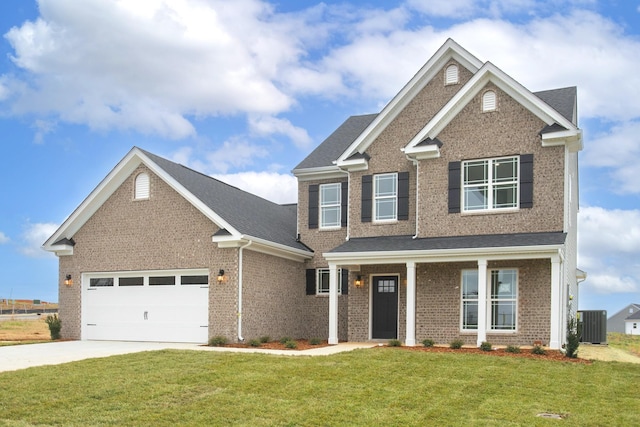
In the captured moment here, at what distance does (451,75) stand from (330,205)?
6359mm

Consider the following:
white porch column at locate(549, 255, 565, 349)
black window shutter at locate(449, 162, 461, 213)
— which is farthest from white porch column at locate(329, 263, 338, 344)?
white porch column at locate(549, 255, 565, 349)

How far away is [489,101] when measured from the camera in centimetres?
1917

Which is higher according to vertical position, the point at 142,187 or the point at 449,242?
the point at 142,187

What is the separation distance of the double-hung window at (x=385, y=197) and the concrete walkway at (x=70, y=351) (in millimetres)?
4307

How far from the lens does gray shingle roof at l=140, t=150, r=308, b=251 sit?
68.2 ft

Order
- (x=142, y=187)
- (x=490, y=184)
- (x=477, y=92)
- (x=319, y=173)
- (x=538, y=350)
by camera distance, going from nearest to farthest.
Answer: (x=538, y=350) < (x=490, y=184) < (x=477, y=92) < (x=142, y=187) < (x=319, y=173)

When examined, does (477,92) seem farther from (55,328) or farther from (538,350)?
(55,328)

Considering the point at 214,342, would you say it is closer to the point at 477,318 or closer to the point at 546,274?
the point at 477,318

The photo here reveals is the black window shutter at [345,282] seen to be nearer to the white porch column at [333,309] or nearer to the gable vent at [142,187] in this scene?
the white porch column at [333,309]

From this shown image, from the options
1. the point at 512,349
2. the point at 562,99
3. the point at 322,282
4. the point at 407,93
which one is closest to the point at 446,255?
the point at 512,349

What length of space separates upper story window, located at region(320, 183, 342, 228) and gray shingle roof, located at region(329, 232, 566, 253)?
2479 millimetres

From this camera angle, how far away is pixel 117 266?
21750mm

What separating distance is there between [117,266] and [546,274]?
13.9 metres

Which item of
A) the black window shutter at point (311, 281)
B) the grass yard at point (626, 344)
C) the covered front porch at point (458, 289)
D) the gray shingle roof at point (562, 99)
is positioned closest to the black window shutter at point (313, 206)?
the black window shutter at point (311, 281)
